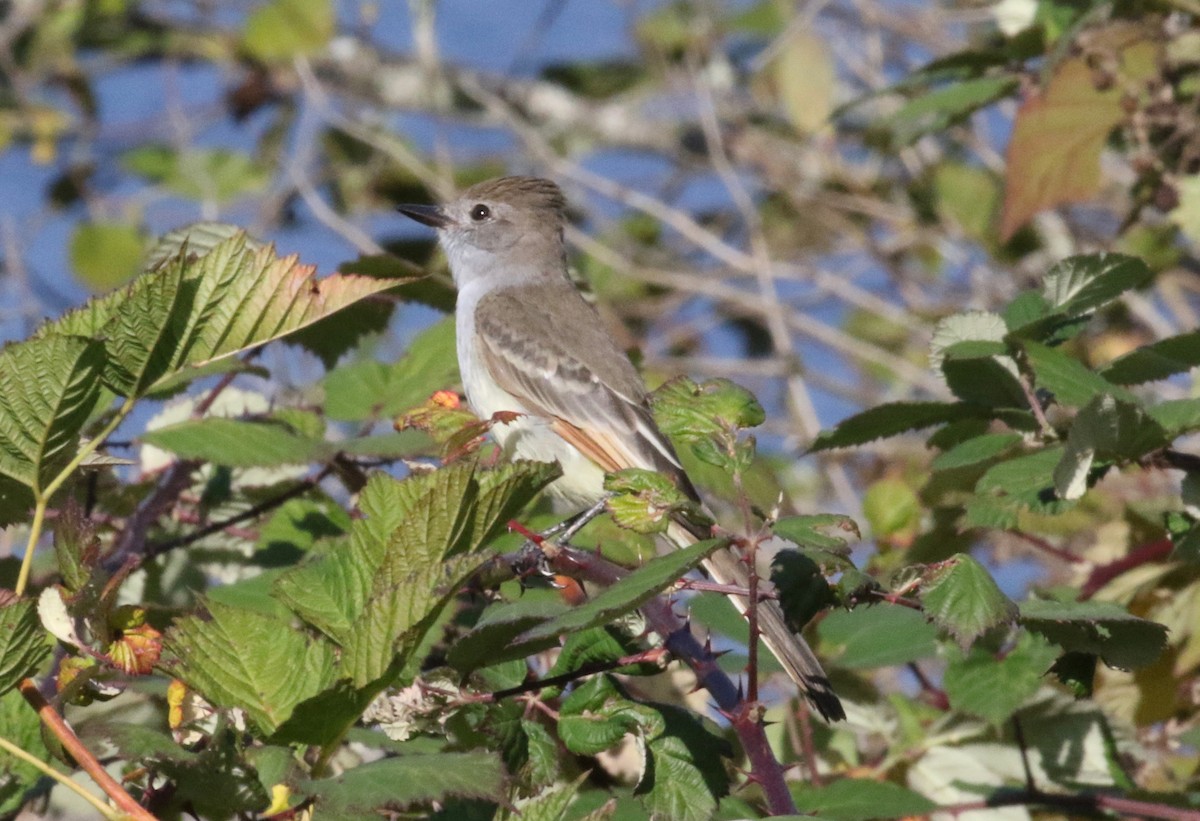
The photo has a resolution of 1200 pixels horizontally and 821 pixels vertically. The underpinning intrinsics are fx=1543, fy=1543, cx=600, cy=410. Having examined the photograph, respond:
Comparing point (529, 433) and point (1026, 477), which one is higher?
point (529, 433)

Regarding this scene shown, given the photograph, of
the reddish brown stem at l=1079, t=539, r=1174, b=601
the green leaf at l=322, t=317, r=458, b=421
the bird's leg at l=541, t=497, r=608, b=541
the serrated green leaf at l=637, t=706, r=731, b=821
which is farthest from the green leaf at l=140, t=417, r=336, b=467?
the reddish brown stem at l=1079, t=539, r=1174, b=601

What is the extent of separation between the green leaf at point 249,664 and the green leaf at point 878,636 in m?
1.36

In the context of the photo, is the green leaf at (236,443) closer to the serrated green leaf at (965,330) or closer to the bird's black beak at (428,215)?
the serrated green leaf at (965,330)

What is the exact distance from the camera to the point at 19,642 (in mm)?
1913

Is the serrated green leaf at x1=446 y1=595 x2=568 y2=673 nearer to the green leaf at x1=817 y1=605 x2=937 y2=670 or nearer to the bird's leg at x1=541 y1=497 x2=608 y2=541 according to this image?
the bird's leg at x1=541 y1=497 x2=608 y2=541

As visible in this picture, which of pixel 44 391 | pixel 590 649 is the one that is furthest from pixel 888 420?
pixel 44 391

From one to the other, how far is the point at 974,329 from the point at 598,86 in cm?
855

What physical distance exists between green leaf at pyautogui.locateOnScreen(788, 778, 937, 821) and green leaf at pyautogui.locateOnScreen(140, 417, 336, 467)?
112cm

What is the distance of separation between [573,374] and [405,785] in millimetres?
3007

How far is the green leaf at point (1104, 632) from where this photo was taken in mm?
2161

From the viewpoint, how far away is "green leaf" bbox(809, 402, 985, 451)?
2.81m

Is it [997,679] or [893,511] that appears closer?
[997,679]

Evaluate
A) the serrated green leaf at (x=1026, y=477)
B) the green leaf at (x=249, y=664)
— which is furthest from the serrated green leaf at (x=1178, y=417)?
the green leaf at (x=249, y=664)

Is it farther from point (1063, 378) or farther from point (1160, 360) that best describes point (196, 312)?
point (1160, 360)
